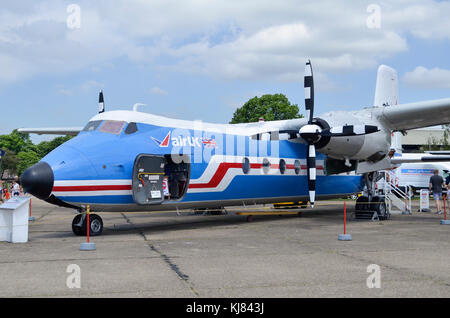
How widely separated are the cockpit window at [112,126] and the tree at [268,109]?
151ft

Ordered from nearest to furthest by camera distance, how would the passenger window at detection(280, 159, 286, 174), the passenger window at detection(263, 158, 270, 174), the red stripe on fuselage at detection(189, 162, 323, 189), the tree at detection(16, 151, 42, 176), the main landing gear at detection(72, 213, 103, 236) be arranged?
the main landing gear at detection(72, 213, 103, 236) < the red stripe on fuselage at detection(189, 162, 323, 189) < the passenger window at detection(263, 158, 270, 174) < the passenger window at detection(280, 159, 286, 174) < the tree at detection(16, 151, 42, 176)

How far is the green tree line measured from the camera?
327ft

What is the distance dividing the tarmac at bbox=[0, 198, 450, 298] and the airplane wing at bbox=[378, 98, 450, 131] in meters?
4.27

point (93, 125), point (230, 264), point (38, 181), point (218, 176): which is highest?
point (93, 125)

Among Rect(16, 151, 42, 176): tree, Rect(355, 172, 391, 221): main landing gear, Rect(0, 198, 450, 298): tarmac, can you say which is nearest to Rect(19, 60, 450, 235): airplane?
Rect(355, 172, 391, 221): main landing gear

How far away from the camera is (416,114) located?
1658cm

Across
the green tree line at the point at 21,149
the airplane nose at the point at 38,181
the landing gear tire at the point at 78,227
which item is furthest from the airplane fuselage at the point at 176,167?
the green tree line at the point at 21,149

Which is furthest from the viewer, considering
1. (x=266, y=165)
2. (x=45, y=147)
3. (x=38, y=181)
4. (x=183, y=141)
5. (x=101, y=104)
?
(x=45, y=147)

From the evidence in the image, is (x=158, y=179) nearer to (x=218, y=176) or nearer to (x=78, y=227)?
(x=218, y=176)

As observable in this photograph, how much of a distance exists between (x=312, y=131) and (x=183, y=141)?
14.5 ft

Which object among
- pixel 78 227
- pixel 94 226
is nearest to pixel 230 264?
pixel 94 226

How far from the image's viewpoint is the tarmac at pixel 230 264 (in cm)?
632

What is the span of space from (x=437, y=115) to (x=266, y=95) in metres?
44.6

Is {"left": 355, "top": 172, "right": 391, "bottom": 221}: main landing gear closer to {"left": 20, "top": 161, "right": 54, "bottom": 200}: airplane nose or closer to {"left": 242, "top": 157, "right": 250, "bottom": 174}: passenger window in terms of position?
{"left": 242, "top": 157, "right": 250, "bottom": 174}: passenger window
